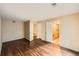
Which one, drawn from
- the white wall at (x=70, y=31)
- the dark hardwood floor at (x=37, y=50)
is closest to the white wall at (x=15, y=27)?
the dark hardwood floor at (x=37, y=50)

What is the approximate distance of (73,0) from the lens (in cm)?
92

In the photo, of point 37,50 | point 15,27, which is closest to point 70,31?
point 37,50

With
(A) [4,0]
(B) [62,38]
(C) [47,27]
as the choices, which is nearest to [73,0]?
(A) [4,0]

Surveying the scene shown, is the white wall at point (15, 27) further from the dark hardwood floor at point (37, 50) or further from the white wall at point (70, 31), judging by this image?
the white wall at point (70, 31)

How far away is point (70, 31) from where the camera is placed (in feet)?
7.03

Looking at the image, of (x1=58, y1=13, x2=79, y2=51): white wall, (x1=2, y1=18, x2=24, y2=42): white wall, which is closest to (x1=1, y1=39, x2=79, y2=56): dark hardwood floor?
(x1=58, y1=13, x2=79, y2=51): white wall

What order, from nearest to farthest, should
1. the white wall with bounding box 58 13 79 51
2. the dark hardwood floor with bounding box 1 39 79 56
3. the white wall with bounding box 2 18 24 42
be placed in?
1. the dark hardwood floor with bounding box 1 39 79 56
2. the white wall with bounding box 58 13 79 51
3. the white wall with bounding box 2 18 24 42

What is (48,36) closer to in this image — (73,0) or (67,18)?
(67,18)

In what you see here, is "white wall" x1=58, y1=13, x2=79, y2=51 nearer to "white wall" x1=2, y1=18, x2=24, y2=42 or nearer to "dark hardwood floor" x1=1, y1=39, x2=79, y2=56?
"dark hardwood floor" x1=1, y1=39, x2=79, y2=56

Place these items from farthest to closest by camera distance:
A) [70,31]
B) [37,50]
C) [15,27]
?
1. [15,27]
2. [70,31]
3. [37,50]

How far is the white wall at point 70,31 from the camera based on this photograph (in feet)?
6.21

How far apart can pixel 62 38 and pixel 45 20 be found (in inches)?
44.6

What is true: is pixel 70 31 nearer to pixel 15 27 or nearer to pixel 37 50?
pixel 37 50

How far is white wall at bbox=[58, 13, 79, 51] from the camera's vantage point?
1892 millimetres
